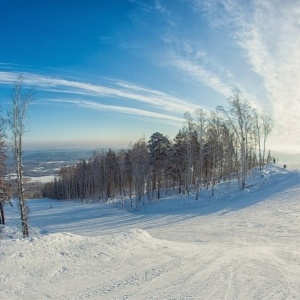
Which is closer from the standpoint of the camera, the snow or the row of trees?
the snow

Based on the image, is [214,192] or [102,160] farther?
[102,160]

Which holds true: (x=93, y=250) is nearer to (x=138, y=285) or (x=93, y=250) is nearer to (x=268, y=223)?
(x=138, y=285)

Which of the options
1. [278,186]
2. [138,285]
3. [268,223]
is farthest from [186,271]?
[278,186]

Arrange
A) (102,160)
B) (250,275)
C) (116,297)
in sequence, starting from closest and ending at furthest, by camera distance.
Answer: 1. (116,297)
2. (250,275)
3. (102,160)

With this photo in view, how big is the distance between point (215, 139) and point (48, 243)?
4001 cm

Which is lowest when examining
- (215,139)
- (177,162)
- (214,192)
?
(214,192)

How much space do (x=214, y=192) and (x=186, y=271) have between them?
30845mm

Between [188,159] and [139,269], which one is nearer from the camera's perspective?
[139,269]

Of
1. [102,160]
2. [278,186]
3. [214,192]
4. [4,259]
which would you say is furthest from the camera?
[102,160]

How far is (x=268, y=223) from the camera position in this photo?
62.7 ft

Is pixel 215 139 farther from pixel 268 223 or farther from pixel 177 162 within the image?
pixel 268 223

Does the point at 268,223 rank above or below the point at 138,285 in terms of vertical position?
below

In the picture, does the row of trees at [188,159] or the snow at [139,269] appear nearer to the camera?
the snow at [139,269]

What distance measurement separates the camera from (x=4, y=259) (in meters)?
8.70
